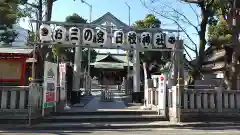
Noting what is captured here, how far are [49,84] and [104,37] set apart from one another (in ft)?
11.5

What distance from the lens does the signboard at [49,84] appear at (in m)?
12.9

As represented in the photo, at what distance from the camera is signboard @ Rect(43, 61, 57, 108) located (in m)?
12.9

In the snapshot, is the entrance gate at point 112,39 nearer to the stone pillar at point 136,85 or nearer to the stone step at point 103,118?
the stone step at point 103,118

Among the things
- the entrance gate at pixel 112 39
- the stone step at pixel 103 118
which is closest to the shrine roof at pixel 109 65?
the entrance gate at pixel 112 39

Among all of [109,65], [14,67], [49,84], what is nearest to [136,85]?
[14,67]

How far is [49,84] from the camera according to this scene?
43.7 feet

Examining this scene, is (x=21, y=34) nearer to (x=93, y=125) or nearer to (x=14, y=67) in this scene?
(x=14, y=67)

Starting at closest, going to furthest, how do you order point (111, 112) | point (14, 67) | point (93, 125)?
point (93, 125)
point (111, 112)
point (14, 67)

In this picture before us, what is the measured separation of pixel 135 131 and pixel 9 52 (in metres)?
9.38

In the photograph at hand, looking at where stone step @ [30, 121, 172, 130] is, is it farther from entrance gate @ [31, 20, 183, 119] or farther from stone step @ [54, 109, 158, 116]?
entrance gate @ [31, 20, 183, 119]

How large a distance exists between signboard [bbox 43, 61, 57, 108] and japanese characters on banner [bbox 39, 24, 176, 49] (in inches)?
60.2

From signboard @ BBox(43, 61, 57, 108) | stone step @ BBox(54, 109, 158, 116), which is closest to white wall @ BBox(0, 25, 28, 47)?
signboard @ BBox(43, 61, 57, 108)

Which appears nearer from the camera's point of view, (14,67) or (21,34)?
(14,67)

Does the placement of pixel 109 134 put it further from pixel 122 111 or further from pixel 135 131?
pixel 122 111
